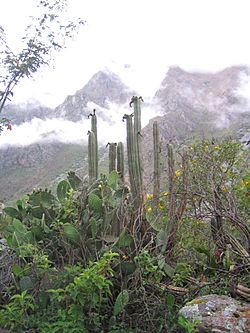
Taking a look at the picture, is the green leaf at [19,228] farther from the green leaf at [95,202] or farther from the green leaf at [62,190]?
the green leaf at [95,202]

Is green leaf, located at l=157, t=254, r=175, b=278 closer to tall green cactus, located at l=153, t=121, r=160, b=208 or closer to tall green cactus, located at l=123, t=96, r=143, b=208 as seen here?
tall green cactus, located at l=153, t=121, r=160, b=208

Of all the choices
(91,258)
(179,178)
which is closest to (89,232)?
(91,258)

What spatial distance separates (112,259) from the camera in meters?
4.18

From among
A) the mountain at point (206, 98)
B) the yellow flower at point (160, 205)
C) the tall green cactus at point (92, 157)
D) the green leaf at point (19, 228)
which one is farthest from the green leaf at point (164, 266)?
the mountain at point (206, 98)

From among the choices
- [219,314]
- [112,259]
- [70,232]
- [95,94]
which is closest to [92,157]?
[70,232]

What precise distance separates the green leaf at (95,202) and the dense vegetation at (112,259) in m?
0.01

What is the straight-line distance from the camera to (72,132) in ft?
204

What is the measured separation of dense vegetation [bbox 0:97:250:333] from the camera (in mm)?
4008

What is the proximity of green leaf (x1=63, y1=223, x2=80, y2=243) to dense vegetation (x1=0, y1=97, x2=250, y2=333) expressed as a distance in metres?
0.01

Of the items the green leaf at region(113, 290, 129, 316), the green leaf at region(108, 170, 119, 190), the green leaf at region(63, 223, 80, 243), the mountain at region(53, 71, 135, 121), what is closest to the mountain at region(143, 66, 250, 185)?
the green leaf at region(108, 170, 119, 190)

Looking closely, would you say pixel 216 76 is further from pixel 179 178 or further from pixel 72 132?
pixel 179 178

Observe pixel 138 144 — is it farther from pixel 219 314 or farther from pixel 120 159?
pixel 219 314

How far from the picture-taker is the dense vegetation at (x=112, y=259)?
4008 mm

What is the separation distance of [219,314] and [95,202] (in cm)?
179
